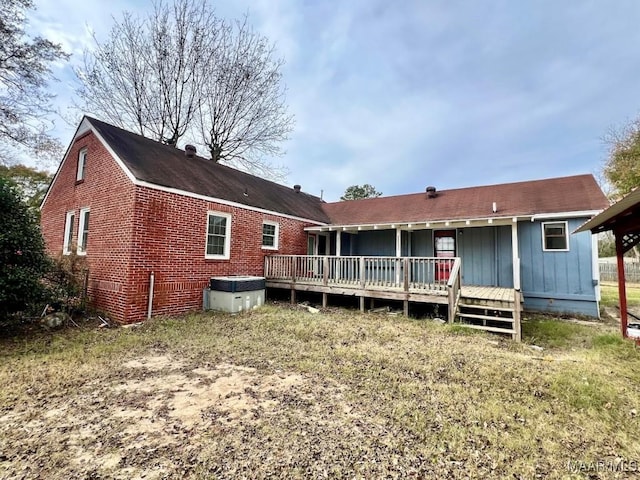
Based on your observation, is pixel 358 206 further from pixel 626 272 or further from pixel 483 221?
pixel 626 272

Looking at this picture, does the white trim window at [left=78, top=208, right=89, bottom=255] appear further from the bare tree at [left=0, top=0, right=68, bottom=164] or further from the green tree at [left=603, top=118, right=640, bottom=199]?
A: the green tree at [left=603, top=118, right=640, bottom=199]

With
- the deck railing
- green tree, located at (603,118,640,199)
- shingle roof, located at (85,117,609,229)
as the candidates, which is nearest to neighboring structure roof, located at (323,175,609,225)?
shingle roof, located at (85,117,609,229)

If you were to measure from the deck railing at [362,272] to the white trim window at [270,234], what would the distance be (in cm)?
64

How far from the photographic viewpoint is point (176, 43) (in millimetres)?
15391

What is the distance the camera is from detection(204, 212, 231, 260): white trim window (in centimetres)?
898

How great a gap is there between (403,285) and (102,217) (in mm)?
8466

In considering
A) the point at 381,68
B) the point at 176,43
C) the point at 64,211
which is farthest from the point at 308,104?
the point at 64,211

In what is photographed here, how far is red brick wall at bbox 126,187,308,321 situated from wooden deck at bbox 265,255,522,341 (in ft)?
5.40

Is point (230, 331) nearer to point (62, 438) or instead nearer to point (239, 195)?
point (62, 438)

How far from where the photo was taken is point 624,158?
16.9m

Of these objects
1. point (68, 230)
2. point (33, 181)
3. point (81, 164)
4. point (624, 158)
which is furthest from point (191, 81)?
point (624, 158)

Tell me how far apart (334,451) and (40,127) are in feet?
56.0

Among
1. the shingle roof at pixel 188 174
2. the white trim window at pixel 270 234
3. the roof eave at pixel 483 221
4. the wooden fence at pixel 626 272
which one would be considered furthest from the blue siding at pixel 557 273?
the wooden fence at pixel 626 272

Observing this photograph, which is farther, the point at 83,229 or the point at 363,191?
the point at 363,191
